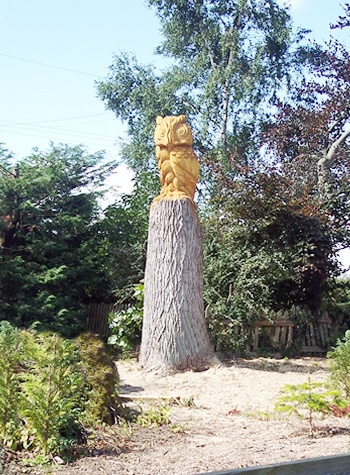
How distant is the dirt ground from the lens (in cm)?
437

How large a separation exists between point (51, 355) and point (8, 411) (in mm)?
535

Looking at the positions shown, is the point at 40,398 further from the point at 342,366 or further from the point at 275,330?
the point at 275,330

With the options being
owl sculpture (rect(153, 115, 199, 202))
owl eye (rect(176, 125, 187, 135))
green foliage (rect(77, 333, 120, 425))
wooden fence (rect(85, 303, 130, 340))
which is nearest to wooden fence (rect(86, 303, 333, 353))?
wooden fence (rect(85, 303, 130, 340))

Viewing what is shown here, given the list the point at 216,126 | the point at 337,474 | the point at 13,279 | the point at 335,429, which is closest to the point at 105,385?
the point at 335,429

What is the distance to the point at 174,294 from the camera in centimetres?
959

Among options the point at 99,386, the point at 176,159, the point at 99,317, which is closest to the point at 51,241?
the point at 99,317

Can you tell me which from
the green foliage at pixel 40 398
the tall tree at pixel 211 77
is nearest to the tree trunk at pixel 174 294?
the green foliage at pixel 40 398

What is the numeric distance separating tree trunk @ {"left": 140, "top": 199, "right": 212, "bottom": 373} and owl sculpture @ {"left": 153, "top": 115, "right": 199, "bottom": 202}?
0.26 m

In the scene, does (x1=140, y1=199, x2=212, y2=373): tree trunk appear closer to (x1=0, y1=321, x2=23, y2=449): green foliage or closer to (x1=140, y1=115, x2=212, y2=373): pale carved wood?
(x1=140, y1=115, x2=212, y2=373): pale carved wood

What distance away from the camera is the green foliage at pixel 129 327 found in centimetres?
1197

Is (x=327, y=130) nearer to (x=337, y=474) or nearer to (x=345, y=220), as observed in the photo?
(x=345, y=220)

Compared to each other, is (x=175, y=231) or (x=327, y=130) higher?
(x=327, y=130)

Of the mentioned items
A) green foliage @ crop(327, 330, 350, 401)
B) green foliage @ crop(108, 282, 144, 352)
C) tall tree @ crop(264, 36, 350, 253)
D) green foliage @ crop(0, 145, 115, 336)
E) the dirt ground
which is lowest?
the dirt ground

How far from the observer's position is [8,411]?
461cm
